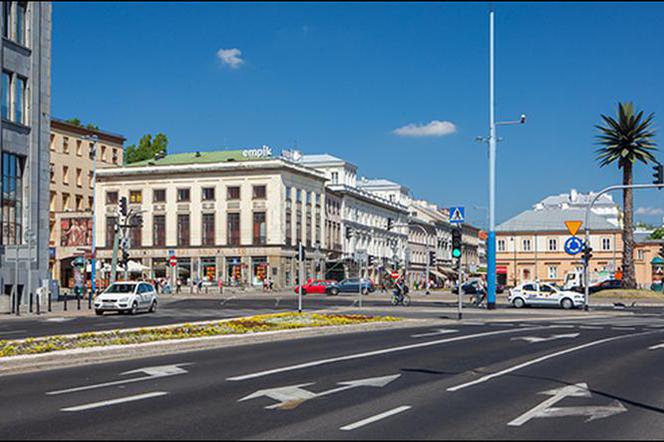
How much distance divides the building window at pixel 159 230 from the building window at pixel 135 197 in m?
2.79

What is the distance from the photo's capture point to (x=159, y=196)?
98062 millimetres

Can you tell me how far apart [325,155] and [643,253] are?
146ft

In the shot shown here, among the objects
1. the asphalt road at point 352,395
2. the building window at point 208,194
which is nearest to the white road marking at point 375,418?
the asphalt road at point 352,395

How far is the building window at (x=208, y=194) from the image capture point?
9581 cm

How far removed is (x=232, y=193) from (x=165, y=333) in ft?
236

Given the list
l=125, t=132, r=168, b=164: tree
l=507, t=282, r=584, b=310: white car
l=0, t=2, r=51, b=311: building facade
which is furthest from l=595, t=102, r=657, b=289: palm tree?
l=125, t=132, r=168, b=164: tree

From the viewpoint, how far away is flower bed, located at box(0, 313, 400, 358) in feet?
64.6

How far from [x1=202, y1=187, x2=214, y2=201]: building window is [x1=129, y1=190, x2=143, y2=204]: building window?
25.2 ft

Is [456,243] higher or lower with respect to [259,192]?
lower

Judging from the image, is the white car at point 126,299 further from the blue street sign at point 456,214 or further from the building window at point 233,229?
the building window at point 233,229

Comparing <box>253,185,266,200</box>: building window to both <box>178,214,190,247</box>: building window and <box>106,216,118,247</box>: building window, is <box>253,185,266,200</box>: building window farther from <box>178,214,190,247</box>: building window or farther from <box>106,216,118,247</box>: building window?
<box>106,216,118,247</box>: building window

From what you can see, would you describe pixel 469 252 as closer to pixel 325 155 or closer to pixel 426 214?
pixel 426 214

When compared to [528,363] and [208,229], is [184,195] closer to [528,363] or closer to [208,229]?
[208,229]

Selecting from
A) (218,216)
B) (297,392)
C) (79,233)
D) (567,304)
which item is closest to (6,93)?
(79,233)
